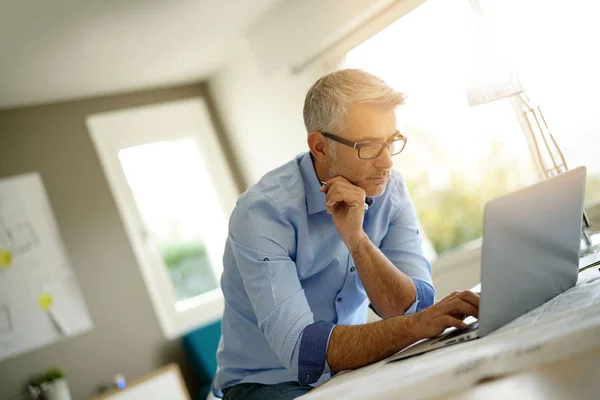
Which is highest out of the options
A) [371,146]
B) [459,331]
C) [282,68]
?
[282,68]

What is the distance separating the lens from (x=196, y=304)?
16.6ft

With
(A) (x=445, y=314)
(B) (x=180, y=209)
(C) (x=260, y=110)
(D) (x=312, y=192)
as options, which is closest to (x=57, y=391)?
(B) (x=180, y=209)

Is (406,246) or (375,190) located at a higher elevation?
(375,190)

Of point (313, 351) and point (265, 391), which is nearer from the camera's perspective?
point (313, 351)

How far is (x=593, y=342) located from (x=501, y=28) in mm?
3110

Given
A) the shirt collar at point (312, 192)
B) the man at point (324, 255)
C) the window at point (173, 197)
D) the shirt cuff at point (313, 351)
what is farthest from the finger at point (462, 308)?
the window at point (173, 197)

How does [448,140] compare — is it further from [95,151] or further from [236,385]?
[236,385]

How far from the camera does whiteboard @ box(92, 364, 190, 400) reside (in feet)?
13.4

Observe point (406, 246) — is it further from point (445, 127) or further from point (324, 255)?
point (445, 127)

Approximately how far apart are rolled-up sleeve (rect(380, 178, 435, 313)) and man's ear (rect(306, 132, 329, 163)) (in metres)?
0.26

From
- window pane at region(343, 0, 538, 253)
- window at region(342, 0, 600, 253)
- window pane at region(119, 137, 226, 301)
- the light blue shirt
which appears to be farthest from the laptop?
window pane at region(119, 137, 226, 301)

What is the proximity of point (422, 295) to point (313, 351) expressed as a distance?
46cm

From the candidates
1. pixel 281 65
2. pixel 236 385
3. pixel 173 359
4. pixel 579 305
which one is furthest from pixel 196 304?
pixel 579 305

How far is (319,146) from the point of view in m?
1.82
